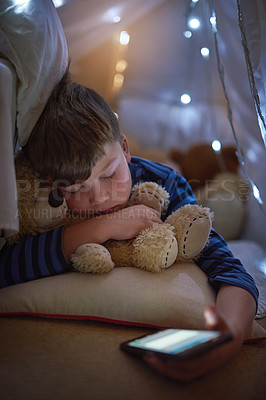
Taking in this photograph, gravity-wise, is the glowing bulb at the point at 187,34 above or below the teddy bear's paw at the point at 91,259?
above

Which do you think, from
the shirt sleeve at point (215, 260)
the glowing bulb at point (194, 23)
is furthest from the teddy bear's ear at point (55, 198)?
the glowing bulb at point (194, 23)

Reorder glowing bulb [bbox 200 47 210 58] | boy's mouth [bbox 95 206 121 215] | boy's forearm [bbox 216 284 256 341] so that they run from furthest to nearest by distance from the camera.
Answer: glowing bulb [bbox 200 47 210 58]
boy's mouth [bbox 95 206 121 215]
boy's forearm [bbox 216 284 256 341]

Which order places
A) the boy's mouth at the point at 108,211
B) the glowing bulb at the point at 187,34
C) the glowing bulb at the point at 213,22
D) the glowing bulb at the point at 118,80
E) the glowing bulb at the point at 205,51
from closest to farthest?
the boy's mouth at the point at 108,211 → the glowing bulb at the point at 213,22 → the glowing bulb at the point at 205,51 → the glowing bulb at the point at 187,34 → the glowing bulb at the point at 118,80

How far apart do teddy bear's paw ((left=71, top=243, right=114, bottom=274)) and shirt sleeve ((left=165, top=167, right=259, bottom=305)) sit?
0.27 metres

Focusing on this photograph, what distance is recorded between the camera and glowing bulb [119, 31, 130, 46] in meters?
1.77

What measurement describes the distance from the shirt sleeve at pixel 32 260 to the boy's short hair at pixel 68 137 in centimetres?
17

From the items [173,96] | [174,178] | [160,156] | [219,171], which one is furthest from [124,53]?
[174,178]

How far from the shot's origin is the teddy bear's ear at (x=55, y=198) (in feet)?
2.96

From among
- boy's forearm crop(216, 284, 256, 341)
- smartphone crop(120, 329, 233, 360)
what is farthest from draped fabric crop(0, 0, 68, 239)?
→ boy's forearm crop(216, 284, 256, 341)

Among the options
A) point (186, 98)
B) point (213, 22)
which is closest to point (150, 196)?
point (213, 22)

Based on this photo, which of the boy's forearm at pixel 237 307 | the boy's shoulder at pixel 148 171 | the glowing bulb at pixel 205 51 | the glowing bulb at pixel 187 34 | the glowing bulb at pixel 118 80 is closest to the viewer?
the boy's forearm at pixel 237 307

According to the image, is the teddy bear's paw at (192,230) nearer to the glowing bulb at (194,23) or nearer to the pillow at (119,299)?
the pillow at (119,299)

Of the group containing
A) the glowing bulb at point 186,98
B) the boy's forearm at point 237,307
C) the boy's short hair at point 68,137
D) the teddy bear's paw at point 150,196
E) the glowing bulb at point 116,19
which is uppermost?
the glowing bulb at point 116,19

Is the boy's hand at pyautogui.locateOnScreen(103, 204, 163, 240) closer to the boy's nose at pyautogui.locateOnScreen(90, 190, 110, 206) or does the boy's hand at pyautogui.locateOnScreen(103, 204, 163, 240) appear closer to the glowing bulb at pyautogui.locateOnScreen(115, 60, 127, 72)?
the boy's nose at pyautogui.locateOnScreen(90, 190, 110, 206)
